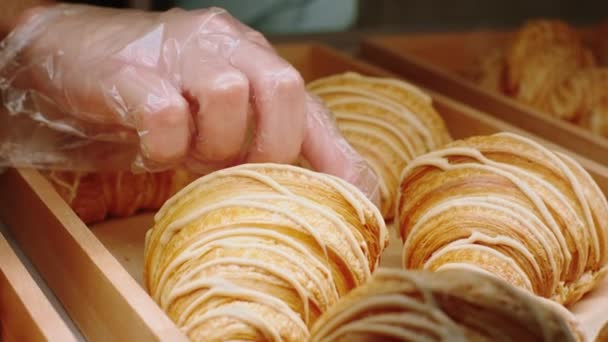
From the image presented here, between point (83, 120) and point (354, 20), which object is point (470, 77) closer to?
point (354, 20)

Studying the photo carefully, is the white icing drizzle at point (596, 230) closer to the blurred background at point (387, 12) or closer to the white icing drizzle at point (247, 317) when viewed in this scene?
the white icing drizzle at point (247, 317)

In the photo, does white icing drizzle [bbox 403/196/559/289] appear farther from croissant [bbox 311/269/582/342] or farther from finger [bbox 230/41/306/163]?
croissant [bbox 311/269/582/342]

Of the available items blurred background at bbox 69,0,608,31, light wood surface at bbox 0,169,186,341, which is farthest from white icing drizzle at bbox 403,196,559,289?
blurred background at bbox 69,0,608,31

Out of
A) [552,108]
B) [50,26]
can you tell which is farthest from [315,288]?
[552,108]

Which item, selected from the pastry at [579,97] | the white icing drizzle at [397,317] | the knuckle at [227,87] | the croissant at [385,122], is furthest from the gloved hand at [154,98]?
the pastry at [579,97]

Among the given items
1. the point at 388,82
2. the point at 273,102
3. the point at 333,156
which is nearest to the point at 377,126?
the point at 388,82

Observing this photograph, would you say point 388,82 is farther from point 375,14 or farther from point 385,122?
point 375,14
